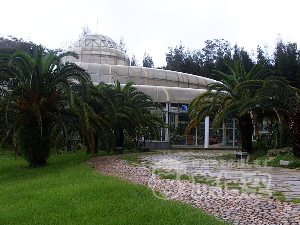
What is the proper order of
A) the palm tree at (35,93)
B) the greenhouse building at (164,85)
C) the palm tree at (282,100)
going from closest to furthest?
the palm tree at (35,93) → the palm tree at (282,100) → the greenhouse building at (164,85)

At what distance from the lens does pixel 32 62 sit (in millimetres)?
11711

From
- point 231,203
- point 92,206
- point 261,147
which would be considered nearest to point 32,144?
point 92,206

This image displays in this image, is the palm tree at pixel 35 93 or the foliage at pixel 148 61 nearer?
the palm tree at pixel 35 93

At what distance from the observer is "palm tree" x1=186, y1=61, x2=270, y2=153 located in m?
14.7

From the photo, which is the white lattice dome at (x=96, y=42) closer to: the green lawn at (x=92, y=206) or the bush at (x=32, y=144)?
the bush at (x=32, y=144)

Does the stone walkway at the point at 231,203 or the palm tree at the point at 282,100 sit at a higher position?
the palm tree at the point at 282,100

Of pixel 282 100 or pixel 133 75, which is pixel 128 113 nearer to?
pixel 282 100

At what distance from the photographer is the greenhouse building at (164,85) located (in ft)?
83.9

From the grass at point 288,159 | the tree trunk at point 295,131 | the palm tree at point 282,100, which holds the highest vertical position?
the palm tree at point 282,100

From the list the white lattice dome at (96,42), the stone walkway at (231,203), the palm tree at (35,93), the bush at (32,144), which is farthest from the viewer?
the white lattice dome at (96,42)

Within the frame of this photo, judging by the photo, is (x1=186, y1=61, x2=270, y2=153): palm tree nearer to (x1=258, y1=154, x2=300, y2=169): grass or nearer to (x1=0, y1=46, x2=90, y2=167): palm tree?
(x1=258, y1=154, x2=300, y2=169): grass

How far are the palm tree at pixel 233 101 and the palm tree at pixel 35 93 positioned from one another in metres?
6.14

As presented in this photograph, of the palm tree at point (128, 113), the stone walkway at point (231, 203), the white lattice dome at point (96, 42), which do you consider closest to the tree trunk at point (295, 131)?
the stone walkway at point (231, 203)

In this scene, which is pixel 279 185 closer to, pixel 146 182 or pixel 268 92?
pixel 146 182
